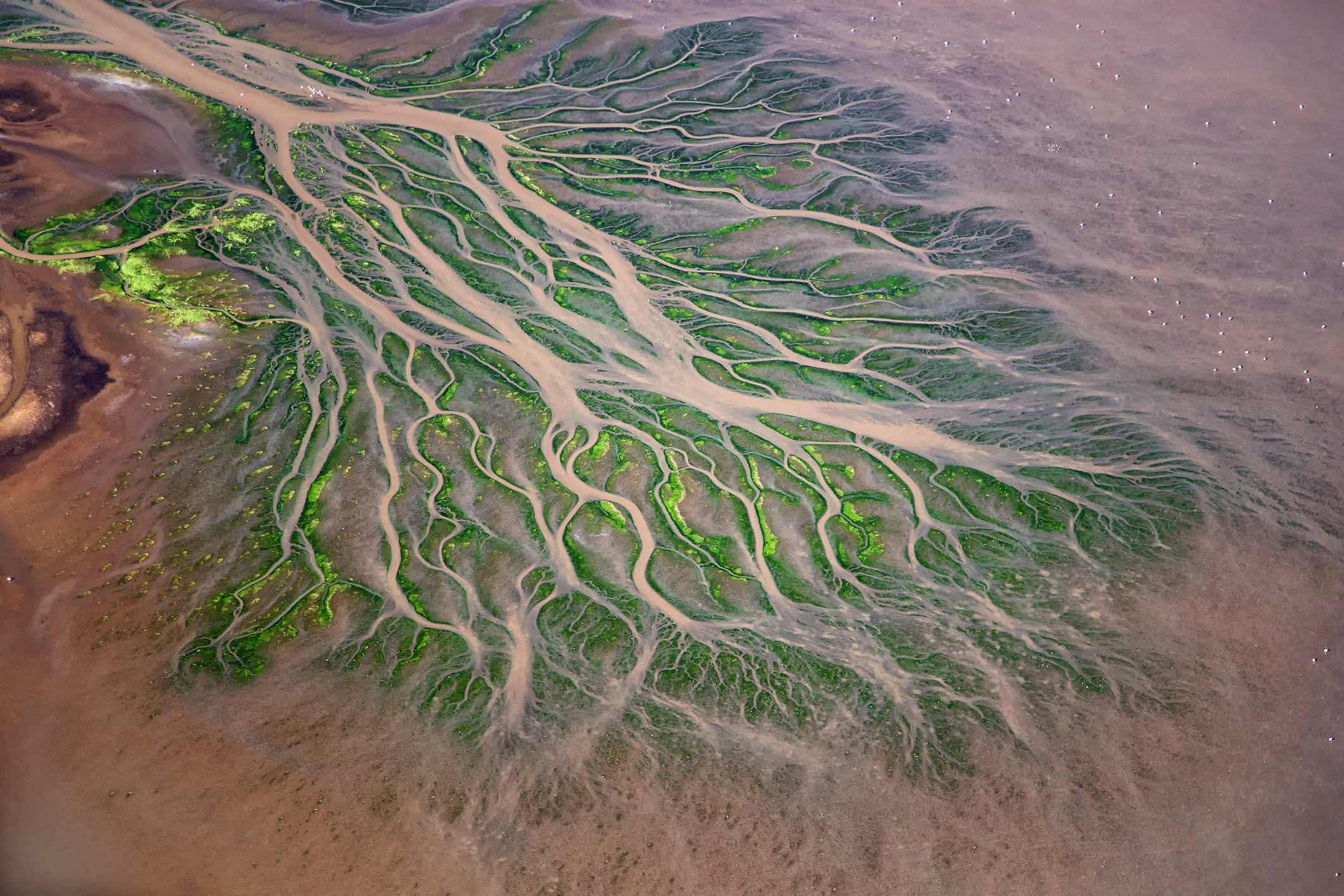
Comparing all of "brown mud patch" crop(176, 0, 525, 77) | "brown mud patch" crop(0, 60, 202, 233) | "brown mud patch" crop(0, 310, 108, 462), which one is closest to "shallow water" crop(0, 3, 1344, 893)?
"brown mud patch" crop(176, 0, 525, 77)

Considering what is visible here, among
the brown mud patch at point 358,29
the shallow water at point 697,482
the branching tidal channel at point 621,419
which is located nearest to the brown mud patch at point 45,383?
the shallow water at point 697,482

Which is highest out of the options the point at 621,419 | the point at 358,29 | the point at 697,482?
the point at 358,29

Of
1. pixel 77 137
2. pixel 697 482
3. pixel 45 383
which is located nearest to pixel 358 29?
pixel 77 137

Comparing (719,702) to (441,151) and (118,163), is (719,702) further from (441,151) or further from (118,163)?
(118,163)

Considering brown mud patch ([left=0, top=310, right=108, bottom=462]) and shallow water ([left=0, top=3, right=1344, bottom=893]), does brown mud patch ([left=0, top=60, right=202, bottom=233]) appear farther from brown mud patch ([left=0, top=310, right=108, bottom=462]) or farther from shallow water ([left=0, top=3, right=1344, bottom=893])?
brown mud patch ([left=0, top=310, right=108, bottom=462])

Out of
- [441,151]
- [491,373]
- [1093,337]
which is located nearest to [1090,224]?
[1093,337]

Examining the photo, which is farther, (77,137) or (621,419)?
(77,137)

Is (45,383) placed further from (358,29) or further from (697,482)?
(358,29)
